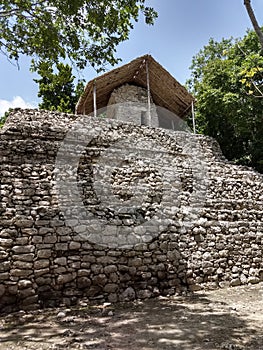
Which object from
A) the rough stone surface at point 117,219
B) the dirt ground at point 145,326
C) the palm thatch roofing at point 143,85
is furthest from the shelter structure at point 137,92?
the dirt ground at point 145,326

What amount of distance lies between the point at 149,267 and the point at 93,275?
126 centimetres

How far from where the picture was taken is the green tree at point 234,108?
15039 mm

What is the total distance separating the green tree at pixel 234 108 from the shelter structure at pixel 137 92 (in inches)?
76.0

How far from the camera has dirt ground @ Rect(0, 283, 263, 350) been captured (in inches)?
146

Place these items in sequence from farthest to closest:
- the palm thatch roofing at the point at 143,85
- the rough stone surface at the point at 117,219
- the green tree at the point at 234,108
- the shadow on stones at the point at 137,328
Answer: the green tree at the point at 234,108 < the palm thatch roofing at the point at 143,85 < the rough stone surface at the point at 117,219 < the shadow on stones at the point at 137,328

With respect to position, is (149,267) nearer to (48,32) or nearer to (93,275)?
(93,275)

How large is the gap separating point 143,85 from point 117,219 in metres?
9.90

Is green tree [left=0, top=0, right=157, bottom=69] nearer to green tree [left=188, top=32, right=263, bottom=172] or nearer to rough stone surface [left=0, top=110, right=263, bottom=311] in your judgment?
rough stone surface [left=0, top=110, right=263, bottom=311]

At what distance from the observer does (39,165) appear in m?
7.16

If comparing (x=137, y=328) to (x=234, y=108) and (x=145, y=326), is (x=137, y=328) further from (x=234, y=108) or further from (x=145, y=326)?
(x=234, y=108)

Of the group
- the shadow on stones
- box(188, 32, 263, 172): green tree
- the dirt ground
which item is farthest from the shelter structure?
the shadow on stones

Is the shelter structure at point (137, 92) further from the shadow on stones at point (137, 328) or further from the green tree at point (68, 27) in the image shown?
the shadow on stones at point (137, 328)

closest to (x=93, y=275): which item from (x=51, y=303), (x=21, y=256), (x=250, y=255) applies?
(x=51, y=303)

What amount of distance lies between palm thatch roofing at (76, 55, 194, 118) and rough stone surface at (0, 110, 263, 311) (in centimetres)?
450
